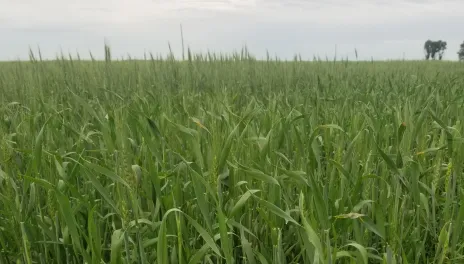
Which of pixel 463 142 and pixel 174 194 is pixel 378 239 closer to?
pixel 463 142

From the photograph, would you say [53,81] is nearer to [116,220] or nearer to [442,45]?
[116,220]

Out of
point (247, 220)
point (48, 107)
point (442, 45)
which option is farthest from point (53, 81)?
point (442, 45)

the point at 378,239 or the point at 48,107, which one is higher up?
the point at 48,107

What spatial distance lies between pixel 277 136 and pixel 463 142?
2.05 feet

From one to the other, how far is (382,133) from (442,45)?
1561 inches

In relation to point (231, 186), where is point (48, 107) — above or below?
above

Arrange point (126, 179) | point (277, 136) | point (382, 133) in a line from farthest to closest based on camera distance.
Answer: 1. point (382, 133)
2. point (277, 136)
3. point (126, 179)

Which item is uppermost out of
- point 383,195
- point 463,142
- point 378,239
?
point 463,142

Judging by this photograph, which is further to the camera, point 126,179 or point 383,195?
point 383,195

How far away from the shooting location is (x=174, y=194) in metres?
1.08

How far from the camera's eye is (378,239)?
1.15 metres

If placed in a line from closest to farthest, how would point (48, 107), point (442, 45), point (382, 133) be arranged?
1. point (382, 133)
2. point (48, 107)
3. point (442, 45)

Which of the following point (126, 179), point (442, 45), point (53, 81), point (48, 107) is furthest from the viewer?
point (442, 45)

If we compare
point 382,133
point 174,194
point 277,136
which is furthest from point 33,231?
point 382,133
